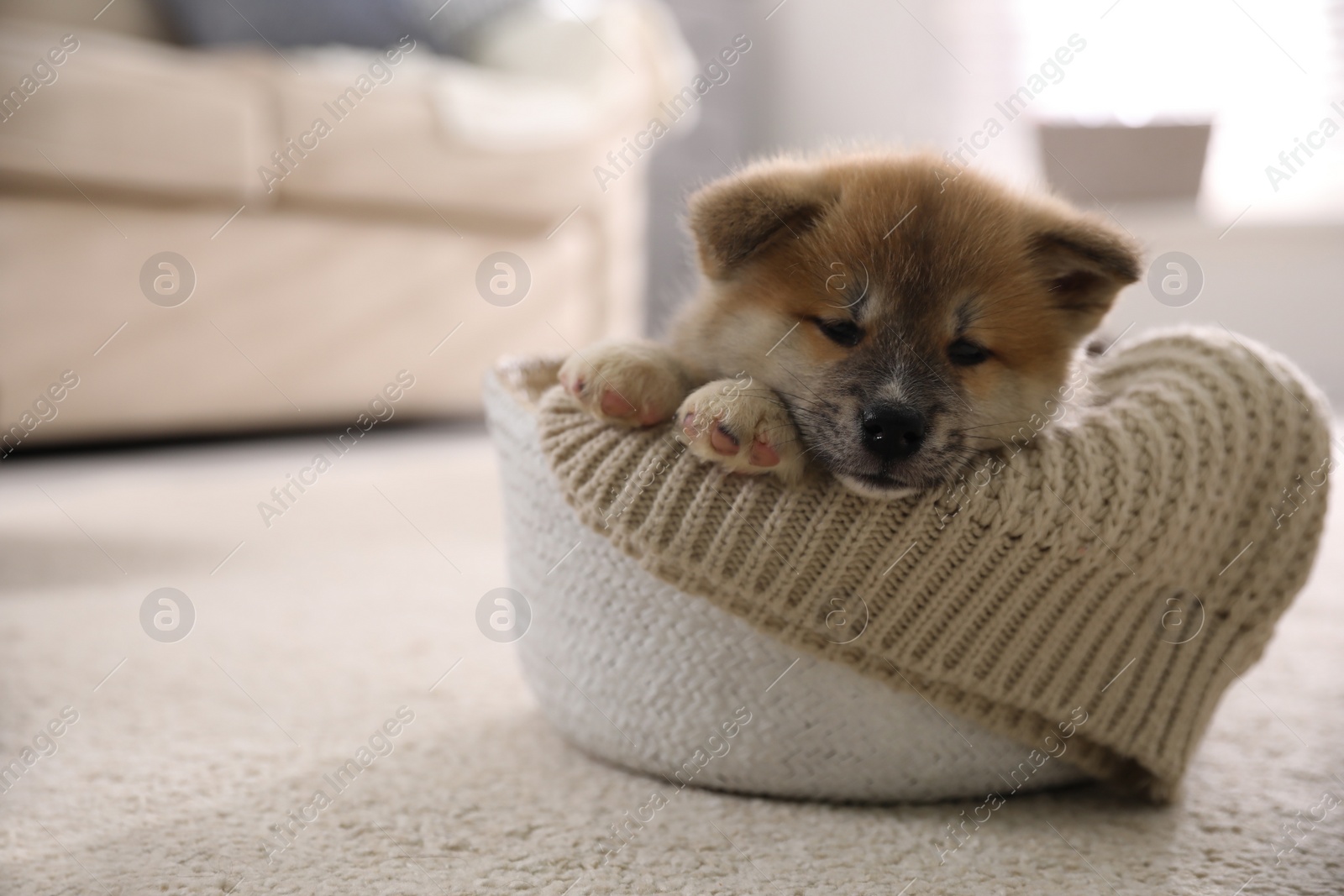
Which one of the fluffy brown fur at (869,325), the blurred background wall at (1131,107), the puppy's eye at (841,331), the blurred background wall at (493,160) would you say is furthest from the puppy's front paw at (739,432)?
the blurred background wall at (1131,107)

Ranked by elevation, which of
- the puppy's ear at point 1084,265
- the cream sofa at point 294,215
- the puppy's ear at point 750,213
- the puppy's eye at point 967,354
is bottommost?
the puppy's eye at point 967,354

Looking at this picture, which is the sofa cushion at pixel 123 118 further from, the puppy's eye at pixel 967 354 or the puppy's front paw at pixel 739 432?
the puppy's eye at pixel 967 354

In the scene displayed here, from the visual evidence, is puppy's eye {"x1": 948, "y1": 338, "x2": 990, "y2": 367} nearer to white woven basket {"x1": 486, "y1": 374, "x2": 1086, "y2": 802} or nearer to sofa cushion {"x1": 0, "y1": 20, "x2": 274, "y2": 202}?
white woven basket {"x1": 486, "y1": 374, "x2": 1086, "y2": 802}

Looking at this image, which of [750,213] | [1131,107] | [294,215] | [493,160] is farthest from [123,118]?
[1131,107]

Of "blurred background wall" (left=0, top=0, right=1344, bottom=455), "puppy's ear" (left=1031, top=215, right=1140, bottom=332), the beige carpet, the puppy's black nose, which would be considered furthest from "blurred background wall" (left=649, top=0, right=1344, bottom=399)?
the puppy's black nose

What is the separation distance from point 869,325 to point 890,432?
0.44ft

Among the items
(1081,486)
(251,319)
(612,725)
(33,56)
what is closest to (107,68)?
(33,56)

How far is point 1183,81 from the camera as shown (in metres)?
4.43

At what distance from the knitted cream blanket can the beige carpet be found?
14cm

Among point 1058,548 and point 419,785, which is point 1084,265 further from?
point 419,785

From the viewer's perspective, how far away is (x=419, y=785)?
1.21 m

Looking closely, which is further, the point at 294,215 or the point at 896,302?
the point at 294,215

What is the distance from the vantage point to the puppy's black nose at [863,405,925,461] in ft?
3.51

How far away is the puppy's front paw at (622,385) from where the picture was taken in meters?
1.11
